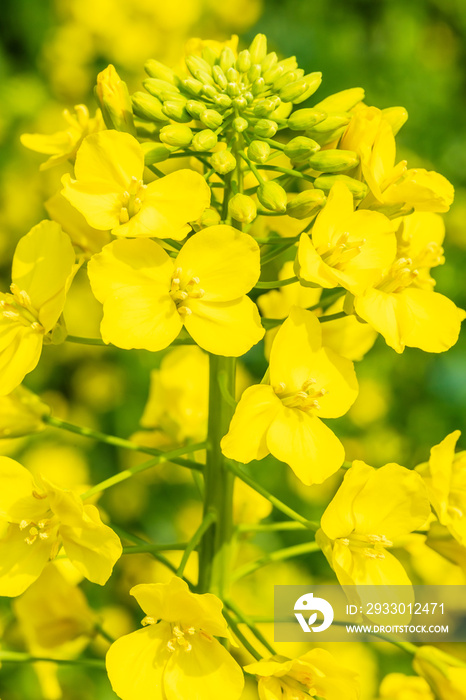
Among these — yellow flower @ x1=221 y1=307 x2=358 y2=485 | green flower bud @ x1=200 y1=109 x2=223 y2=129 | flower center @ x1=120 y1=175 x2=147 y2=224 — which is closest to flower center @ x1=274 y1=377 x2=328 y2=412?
yellow flower @ x1=221 y1=307 x2=358 y2=485

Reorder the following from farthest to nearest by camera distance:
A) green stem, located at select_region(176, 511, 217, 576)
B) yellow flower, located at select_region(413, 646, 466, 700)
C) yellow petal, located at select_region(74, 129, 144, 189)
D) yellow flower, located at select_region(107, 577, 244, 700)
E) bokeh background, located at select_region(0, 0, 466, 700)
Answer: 1. bokeh background, located at select_region(0, 0, 466, 700)
2. yellow flower, located at select_region(413, 646, 466, 700)
3. green stem, located at select_region(176, 511, 217, 576)
4. yellow petal, located at select_region(74, 129, 144, 189)
5. yellow flower, located at select_region(107, 577, 244, 700)

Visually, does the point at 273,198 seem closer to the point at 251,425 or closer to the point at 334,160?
the point at 334,160

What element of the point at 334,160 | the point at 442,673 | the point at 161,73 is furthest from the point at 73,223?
the point at 442,673

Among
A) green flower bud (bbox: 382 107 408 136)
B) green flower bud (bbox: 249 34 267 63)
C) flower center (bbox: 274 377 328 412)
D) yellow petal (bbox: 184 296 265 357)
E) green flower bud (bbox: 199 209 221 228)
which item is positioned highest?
green flower bud (bbox: 249 34 267 63)

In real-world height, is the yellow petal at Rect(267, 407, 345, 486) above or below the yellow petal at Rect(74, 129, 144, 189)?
below

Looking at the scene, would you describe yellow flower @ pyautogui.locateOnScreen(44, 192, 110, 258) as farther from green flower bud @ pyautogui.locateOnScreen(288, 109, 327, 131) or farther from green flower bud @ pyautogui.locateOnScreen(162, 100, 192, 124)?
green flower bud @ pyautogui.locateOnScreen(288, 109, 327, 131)

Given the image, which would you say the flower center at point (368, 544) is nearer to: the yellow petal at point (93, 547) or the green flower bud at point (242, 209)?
the yellow petal at point (93, 547)

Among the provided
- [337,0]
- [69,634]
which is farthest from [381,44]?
[69,634]
